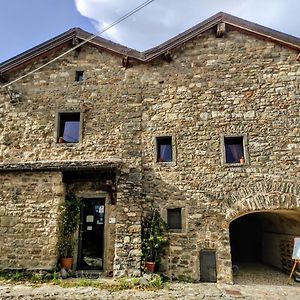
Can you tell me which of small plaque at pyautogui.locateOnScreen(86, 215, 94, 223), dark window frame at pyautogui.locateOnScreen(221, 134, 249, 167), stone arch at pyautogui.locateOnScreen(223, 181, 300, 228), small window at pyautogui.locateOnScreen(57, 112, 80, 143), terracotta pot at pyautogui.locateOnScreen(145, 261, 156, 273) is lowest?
terracotta pot at pyautogui.locateOnScreen(145, 261, 156, 273)

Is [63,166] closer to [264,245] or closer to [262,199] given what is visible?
[262,199]

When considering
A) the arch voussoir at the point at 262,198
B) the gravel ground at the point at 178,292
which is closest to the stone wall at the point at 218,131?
the arch voussoir at the point at 262,198

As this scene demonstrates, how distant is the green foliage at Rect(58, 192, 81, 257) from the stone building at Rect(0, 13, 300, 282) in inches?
10.2

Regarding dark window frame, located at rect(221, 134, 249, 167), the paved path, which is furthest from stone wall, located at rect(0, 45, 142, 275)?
dark window frame, located at rect(221, 134, 249, 167)

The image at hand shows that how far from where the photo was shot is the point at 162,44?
29.3 ft

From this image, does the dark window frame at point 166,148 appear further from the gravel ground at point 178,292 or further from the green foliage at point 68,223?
the gravel ground at point 178,292

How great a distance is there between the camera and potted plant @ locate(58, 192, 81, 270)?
24.9ft

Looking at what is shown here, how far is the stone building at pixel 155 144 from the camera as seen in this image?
748cm

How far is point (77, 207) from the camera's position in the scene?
7992mm

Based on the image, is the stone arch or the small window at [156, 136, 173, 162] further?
the small window at [156, 136, 173, 162]

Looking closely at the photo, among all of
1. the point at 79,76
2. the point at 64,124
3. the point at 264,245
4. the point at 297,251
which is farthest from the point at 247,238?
the point at 79,76

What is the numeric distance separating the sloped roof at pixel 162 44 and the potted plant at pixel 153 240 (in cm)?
490

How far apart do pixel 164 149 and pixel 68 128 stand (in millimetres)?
3119

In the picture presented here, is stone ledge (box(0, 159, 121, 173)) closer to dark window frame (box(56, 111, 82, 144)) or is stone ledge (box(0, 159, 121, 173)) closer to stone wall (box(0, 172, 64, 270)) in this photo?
stone wall (box(0, 172, 64, 270))
